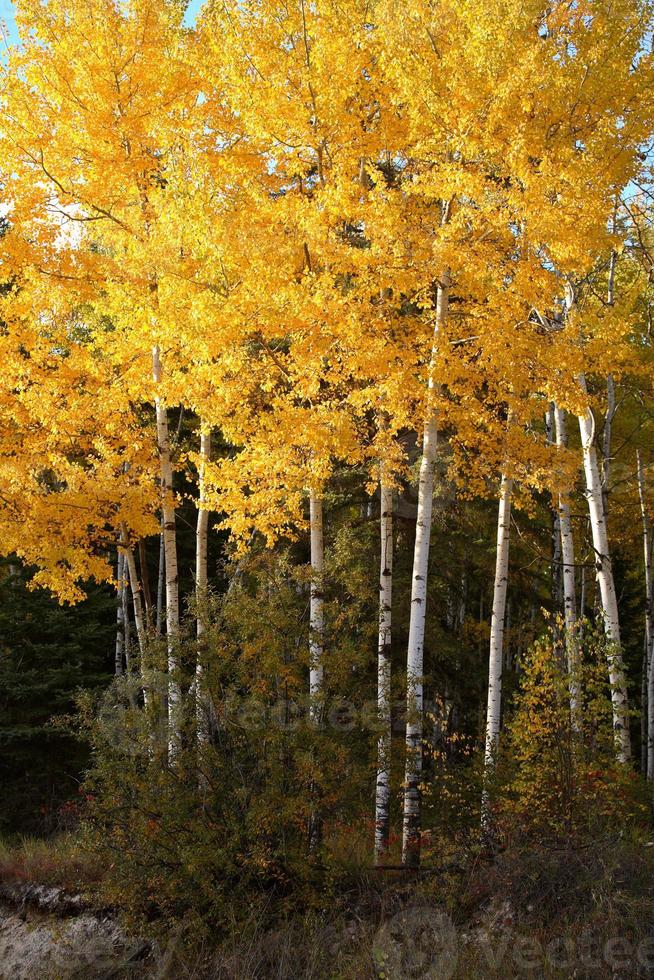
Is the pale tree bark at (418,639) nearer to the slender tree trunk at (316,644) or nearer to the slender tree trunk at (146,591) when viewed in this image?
the slender tree trunk at (316,644)

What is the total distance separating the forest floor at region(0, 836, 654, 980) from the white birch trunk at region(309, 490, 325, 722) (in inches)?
64.4

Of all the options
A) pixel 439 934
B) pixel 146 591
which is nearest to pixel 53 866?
pixel 146 591

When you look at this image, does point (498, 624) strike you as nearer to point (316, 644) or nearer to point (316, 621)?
point (316, 621)

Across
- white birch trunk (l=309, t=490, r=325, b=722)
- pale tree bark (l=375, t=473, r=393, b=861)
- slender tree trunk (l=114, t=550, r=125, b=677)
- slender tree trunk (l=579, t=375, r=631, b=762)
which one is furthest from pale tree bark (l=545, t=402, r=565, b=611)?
slender tree trunk (l=114, t=550, r=125, b=677)

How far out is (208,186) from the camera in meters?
8.68

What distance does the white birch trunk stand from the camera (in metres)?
7.18

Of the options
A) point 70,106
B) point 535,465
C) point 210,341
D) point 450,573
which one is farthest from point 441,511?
point 70,106

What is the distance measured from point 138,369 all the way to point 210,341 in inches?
89.2

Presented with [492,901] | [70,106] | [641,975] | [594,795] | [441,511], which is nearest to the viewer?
[641,975]

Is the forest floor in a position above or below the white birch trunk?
below

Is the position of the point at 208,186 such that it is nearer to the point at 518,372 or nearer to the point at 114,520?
the point at 518,372

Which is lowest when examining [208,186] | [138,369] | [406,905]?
[406,905]

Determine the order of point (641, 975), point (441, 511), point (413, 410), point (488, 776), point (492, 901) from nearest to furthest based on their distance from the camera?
point (641, 975)
point (492, 901)
point (488, 776)
point (413, 410)
point (441, 511)

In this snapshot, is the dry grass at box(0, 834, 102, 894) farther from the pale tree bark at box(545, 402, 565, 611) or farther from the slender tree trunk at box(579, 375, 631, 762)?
the pale tree bark at box(545, 402, 565, 611)
